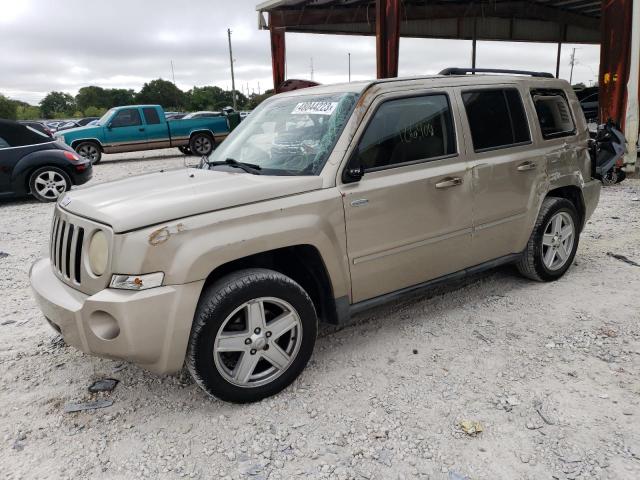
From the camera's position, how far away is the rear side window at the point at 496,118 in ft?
12.1

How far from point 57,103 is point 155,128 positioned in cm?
7781

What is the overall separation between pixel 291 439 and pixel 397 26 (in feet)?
40.9

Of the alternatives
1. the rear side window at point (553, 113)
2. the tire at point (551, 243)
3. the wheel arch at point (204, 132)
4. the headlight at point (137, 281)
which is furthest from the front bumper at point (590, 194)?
the wheel arch at point (204, 132)

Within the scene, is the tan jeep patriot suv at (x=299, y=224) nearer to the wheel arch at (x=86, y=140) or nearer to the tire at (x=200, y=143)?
the wheel arch at (x=86, y=140)

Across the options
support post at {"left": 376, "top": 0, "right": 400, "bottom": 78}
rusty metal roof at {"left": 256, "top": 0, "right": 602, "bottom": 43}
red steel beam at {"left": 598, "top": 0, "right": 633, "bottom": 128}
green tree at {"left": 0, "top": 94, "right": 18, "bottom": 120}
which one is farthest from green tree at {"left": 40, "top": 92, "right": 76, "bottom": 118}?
red steel beam at {"left": 598, "top": 0, "right": 633, "bottom": 128}

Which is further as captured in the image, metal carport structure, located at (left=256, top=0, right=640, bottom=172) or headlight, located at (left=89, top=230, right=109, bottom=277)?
metal carport structure, located at (left=256, top=0, right=640, bottom=172)

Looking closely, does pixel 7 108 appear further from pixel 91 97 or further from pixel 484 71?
pixel 484 71

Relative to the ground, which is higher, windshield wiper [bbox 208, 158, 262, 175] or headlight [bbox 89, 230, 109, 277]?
windshield wiper [bbox 208, 158, 262, 175]

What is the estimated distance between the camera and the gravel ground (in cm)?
239

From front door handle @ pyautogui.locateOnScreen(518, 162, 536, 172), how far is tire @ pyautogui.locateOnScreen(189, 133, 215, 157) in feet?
46.7

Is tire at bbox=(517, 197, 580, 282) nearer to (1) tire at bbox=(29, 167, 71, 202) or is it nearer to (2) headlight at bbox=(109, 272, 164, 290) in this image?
(2) headlight at bbox=(109, 272, 164, 290)

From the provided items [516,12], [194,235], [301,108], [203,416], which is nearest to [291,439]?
[203,416]

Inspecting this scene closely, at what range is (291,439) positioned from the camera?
2.58 meters

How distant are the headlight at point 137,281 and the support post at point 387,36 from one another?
11802mm
